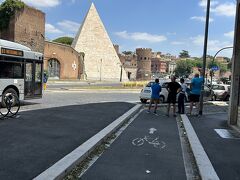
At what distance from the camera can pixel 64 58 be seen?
232 feet

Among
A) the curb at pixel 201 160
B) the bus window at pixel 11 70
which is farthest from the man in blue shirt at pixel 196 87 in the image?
the bus window at pixel 11 70

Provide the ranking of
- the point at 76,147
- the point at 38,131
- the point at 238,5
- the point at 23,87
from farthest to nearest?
the point at 23,87 < the point at 238,5 < the point at 38,131 < the point at 76,147

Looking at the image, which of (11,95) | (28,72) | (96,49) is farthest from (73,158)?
(96,49)

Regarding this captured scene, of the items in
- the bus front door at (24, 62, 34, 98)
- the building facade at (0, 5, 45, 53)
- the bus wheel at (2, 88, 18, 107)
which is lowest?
the bus wheel at (2, 88, 18, 107)

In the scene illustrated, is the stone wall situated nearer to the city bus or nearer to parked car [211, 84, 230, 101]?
parked car [211, 84, 230, 101]

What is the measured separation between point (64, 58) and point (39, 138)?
63077 millimetres

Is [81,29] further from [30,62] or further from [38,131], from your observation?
[38,131]

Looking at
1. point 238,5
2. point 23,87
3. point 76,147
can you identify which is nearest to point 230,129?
point 238,5

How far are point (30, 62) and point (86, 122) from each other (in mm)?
6462

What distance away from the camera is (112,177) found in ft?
19.4

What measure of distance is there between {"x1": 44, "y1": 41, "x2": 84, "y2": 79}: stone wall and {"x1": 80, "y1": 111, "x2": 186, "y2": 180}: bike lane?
190 feet

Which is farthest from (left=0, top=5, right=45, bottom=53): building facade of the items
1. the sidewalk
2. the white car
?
the sidewalk

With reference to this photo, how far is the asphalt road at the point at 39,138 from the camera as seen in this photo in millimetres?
6177

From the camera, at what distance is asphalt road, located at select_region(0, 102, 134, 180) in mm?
6177
